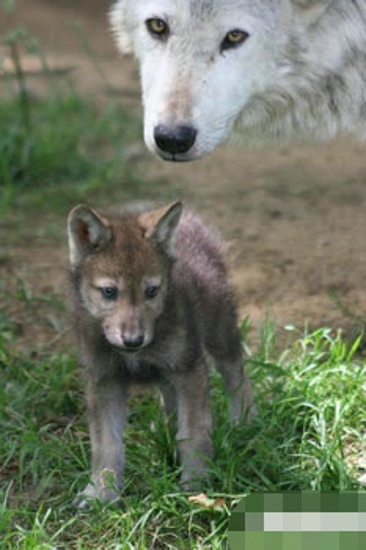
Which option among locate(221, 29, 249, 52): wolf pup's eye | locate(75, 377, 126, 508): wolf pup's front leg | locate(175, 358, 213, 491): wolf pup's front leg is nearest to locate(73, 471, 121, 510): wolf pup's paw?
locate(75, 377, 126, 508): wolf pup's front leg

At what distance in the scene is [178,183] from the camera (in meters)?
7.42

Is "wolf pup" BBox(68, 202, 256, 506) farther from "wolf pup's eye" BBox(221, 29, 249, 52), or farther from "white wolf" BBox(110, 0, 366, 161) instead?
"wolf pup's eye" BBox(221, 29, 249, 52)

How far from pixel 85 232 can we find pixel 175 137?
506mm

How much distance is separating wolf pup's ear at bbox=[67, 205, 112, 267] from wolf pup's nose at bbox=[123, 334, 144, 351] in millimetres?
437

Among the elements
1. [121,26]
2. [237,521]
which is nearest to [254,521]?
[237,521]

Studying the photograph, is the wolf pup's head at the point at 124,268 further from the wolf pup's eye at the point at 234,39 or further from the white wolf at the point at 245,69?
the wolf pup's eye at the point at 234,39

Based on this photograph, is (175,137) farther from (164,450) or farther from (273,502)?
(273,502)

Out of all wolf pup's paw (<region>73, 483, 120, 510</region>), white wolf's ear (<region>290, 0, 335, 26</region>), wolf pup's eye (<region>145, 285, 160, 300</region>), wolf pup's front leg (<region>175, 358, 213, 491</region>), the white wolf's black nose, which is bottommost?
wolf pup's paw (<region>73, 483, 120, 510</region>)

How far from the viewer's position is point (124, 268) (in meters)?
4.12

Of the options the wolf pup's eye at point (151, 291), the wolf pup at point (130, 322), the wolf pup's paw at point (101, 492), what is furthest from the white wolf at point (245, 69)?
the wolf pup's paw at point (101, 492)

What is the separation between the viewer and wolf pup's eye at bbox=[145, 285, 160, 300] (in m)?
4.12

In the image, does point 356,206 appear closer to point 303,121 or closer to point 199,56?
point 303,121

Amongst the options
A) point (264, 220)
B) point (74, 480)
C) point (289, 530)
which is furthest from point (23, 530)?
point (264, 220)

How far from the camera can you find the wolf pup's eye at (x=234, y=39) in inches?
172
